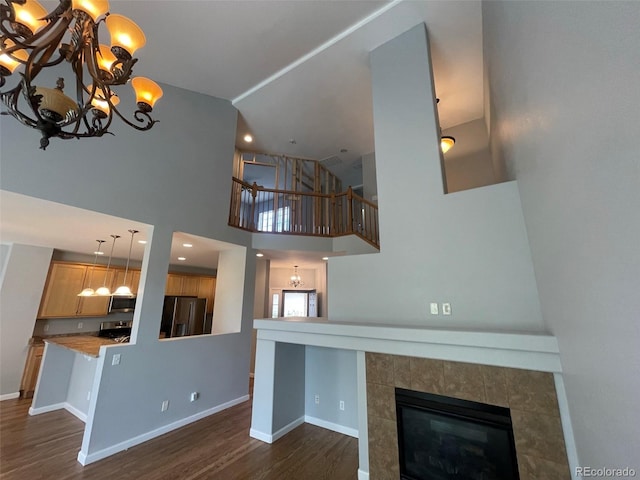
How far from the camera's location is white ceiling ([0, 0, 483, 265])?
125 inches

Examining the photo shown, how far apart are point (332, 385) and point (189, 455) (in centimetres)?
177

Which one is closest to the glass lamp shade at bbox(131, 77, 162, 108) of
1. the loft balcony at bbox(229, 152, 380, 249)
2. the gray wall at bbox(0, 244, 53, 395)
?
the loft balcony at bbox(229, 152, 380, 249)

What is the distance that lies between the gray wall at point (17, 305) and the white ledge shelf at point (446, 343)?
519 centimetres

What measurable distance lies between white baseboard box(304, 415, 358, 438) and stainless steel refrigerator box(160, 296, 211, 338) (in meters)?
3.56

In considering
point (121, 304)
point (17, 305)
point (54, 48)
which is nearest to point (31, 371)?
point (17, 305)

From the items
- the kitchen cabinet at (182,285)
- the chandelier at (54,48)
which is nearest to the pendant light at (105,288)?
the kitchen cabinet at (182,285)

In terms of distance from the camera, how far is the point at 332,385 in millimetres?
3445

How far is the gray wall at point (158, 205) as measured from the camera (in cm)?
275

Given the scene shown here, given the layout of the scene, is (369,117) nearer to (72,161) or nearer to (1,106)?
(72,161)

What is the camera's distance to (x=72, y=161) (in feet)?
9.45

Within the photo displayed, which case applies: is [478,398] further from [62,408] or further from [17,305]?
[17,305]

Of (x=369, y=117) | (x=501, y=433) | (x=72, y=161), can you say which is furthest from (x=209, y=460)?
(x=369, y=117)

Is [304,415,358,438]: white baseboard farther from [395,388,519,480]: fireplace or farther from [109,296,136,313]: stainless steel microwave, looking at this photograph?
[109,296,136,313]: stainless steel microwave

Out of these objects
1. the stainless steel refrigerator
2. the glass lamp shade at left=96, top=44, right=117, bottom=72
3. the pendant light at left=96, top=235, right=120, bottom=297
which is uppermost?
the glass lamp shade at left=96, top=44, right=117, bottom=72
